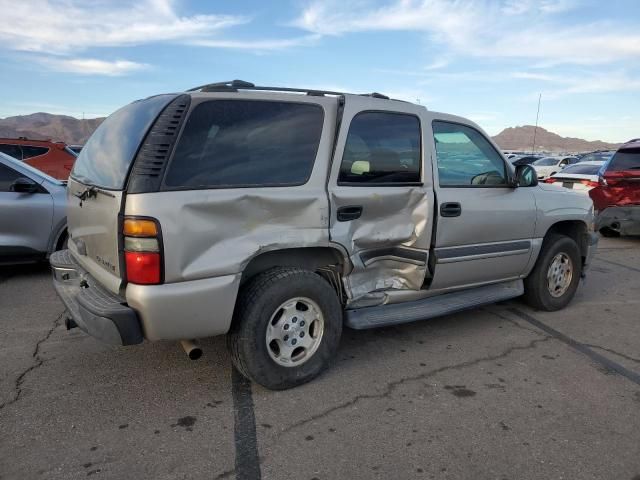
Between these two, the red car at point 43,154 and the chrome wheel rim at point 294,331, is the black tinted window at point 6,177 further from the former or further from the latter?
the red car at point 43,154

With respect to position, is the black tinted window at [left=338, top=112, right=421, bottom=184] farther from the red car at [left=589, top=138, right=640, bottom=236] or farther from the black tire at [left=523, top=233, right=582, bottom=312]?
the red car at [left=589, top=138, right=640, bottom=236]

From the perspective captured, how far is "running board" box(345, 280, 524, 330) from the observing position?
3.68 metres

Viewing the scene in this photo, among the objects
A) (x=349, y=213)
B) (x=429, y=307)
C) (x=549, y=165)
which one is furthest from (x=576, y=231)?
(x=549, y=165)

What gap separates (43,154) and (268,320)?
9984 mm

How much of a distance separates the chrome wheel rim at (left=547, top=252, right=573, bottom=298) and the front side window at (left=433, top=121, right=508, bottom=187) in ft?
3.87

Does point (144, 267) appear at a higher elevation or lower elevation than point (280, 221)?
lower

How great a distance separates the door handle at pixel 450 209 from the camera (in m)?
3.91

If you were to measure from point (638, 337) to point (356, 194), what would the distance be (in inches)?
116

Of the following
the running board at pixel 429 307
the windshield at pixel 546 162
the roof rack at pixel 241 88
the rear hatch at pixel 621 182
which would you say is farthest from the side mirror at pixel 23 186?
the windshield at pixel 546 162

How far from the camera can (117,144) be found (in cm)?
323

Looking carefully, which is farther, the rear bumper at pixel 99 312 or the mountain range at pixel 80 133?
the mountain range at pixel 80 133

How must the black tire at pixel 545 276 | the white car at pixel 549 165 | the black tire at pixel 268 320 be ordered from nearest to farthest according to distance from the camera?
the black tire at pixel 268 320 < the black tire at pixel 545 276 < the white car at pixel 549 165

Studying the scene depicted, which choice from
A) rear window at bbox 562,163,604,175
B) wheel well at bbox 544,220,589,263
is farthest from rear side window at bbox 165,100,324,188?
rear window at bbox 562,163,604,175

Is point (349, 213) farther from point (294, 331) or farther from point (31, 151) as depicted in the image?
point (31, 151)
